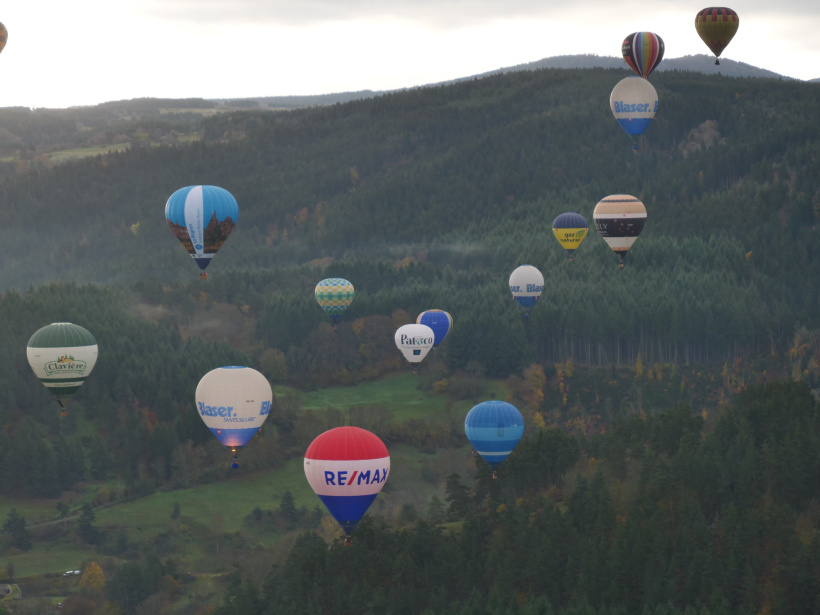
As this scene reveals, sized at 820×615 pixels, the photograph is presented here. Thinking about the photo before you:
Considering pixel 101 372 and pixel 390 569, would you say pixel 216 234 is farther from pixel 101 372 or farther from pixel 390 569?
pixel 101 372

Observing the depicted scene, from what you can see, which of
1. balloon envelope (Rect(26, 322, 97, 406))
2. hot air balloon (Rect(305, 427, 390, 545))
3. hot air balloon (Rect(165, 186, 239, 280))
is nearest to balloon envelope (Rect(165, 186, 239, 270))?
hot air balloon (Rect(165, 186, 239, 280))

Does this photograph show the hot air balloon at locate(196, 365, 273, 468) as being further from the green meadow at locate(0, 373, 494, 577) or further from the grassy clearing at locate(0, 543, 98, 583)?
the green meadow at locate(0, 373, 494, 577)

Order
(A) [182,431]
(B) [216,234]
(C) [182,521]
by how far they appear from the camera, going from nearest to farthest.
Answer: (B) [216,234] < (C) [182,521] < (A) [182,431]

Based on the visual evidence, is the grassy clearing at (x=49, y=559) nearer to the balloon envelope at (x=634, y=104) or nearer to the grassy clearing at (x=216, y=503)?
the grassy clearing at (x=216, y=503)

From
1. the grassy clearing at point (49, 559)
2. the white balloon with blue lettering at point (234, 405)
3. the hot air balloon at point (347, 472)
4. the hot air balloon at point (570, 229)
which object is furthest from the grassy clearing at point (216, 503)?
the hot air balloon at point (347, 472)

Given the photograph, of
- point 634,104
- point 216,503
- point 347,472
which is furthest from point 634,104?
point 347,472

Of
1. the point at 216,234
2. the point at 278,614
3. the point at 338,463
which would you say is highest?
the point at 216,234

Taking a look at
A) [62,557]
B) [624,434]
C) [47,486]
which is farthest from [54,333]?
[624,434]
